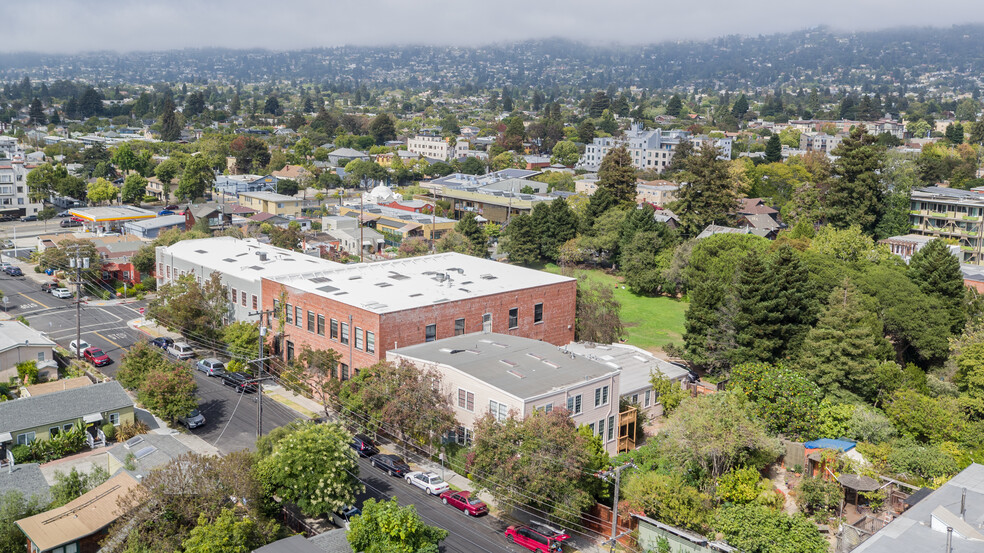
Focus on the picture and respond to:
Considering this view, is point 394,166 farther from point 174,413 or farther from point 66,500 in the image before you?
point 66,500

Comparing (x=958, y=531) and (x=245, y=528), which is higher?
(x=958, y=531)

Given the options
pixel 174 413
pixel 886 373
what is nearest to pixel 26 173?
pixel 174 413

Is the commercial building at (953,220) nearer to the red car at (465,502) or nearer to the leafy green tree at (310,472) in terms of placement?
the red car at (465,502)

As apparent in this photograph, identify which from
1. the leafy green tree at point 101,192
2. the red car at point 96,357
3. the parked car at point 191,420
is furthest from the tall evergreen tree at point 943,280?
the leafy green tree at point 101,192

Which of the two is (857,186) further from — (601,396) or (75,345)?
(75,345)

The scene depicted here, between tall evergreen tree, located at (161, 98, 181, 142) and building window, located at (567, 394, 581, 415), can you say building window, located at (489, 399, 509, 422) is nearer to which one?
building window, located at (567, 394, 581, 415)

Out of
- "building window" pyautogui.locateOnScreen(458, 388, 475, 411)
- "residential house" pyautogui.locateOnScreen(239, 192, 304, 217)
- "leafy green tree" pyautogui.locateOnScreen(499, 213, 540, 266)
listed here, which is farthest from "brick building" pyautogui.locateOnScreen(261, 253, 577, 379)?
"residential house" pyautogui.locateOnScreen(239, 192, 304, 217)

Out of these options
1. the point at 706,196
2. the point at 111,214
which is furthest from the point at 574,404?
the point at 111,214
